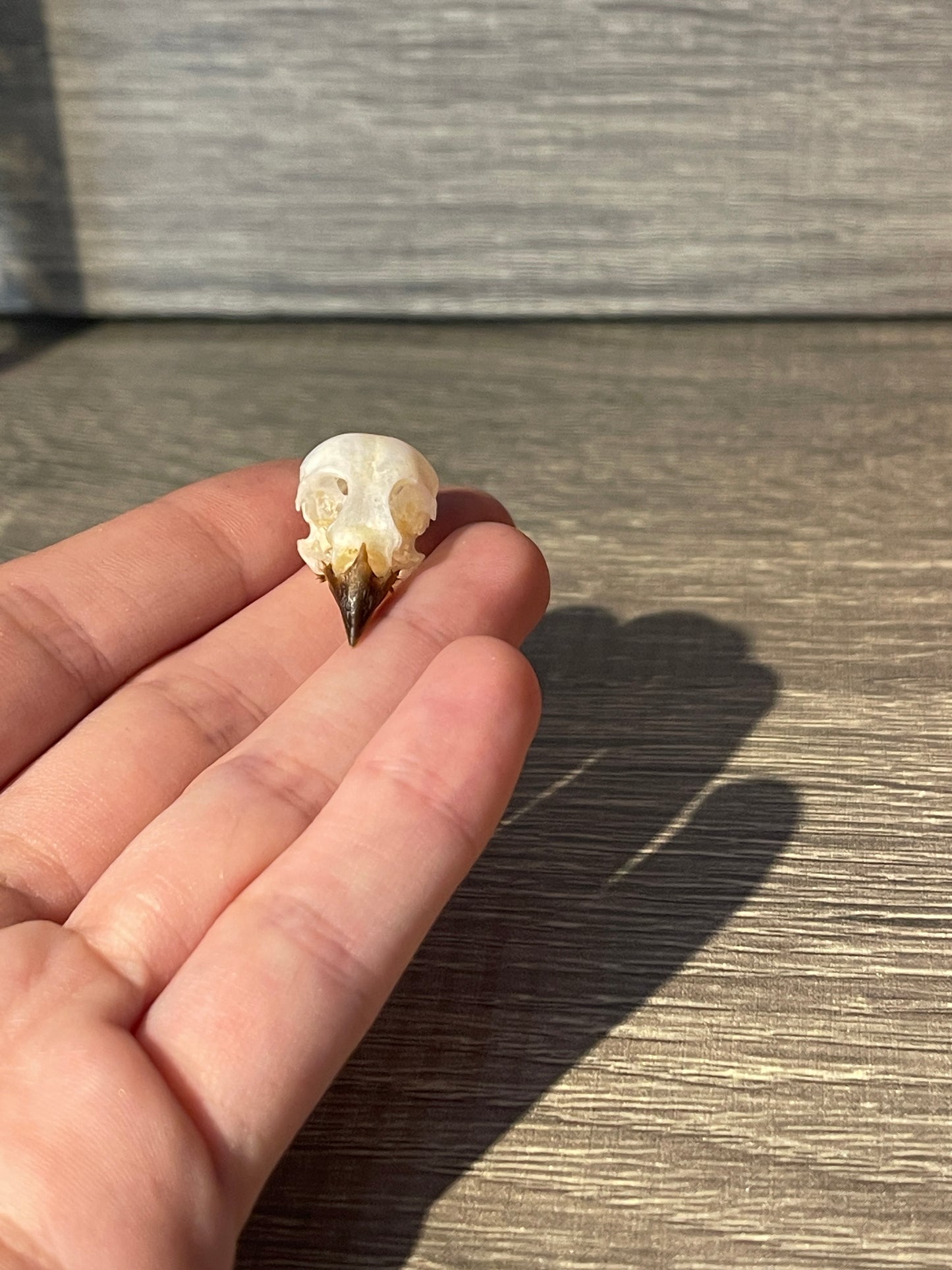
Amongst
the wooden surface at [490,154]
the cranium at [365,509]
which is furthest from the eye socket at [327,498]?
the wooden surface at [490,154]

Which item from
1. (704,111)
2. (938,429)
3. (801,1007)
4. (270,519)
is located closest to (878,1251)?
(801,1007)

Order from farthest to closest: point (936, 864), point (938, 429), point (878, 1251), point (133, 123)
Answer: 1. point (133, 123)
2. point (938, 429)
3. point (936, 864)
4. point (878, 1251)

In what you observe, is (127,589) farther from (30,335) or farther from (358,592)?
(30,335)

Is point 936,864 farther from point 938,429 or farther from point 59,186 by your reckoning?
point 59,186

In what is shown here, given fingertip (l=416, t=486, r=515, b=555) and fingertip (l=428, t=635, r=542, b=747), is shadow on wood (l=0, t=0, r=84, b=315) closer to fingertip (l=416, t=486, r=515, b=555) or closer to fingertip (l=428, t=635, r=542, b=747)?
fingertip (l=416, t=486, r=515, b=555)

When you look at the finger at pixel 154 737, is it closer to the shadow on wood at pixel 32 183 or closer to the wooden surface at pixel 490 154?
the wooden surface at pixel 490 154

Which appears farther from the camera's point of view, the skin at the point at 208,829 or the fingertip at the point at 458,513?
the fingertip at the point at 458,513
